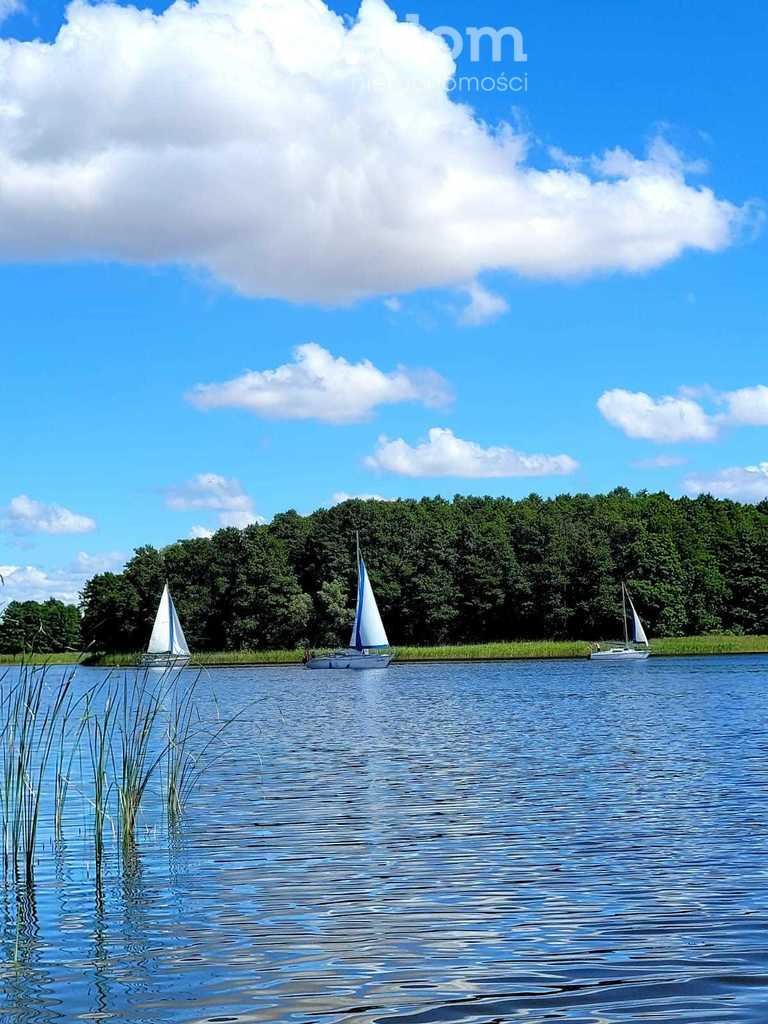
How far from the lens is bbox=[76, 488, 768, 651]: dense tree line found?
382 feet

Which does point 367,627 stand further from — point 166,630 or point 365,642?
point 166,630

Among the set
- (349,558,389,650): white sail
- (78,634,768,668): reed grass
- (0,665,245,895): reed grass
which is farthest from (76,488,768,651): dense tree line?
(0,665,245,895): reed grass

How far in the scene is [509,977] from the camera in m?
10.2

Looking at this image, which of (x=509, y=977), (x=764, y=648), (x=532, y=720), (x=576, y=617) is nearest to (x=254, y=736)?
(x=532, y=720)

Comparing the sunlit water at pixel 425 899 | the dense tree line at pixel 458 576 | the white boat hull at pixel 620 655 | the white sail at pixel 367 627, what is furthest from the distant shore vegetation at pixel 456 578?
the sunlit water at pixel 425 899

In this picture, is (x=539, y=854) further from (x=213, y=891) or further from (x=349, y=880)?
(x=213, y=891)

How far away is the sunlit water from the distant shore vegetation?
88.0 meters

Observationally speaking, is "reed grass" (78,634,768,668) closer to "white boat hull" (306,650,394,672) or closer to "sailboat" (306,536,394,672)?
"white boat hull" (306,650,394,672)

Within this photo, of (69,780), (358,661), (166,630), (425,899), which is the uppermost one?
(166,630)

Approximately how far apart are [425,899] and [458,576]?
110m

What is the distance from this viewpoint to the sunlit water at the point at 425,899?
976cm

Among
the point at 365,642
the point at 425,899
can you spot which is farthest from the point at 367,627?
the point at 425,899

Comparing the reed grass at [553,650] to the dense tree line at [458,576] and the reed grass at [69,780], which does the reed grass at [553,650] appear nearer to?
the dense tree line at [458,576]

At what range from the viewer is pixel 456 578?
406 ft
